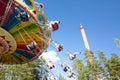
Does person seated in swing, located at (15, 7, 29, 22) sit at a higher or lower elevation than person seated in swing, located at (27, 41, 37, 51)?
higher

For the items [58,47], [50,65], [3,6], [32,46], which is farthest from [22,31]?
[50,65]

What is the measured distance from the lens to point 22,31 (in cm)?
1605

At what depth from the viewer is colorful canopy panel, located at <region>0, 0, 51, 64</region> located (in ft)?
48.3

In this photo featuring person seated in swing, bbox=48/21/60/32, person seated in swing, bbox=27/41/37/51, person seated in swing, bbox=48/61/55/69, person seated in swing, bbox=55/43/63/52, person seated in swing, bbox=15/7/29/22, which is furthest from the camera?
person seated in swing, bbox=48/61/55/69

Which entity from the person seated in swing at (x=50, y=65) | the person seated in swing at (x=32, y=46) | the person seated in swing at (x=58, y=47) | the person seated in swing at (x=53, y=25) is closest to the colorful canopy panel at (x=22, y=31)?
the person seated in swing at (x=32, y=46)

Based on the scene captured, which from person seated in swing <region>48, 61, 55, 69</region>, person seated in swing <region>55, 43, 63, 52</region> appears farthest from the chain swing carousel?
person seated in swing <region>48, 61, 55, 69</region>

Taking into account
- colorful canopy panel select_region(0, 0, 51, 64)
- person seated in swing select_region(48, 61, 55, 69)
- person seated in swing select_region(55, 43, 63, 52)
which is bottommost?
person seated in swing select_region(48, 61, 55, 69)

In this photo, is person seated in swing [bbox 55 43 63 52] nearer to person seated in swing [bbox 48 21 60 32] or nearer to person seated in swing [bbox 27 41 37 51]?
person seated in swing [bbox 48 21 60 32]

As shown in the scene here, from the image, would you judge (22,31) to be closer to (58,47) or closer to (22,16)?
(22,16)

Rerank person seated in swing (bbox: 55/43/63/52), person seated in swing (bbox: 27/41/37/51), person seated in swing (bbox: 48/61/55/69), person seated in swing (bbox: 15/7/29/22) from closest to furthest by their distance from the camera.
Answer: person seated in swing (bbox: 15/7/29/22)
person seated in swing (bbox: 27/41/37/51)
person seated in swing (bbox: 55/43/63/52)
person seated in swing (bbox: 48/61/55/69)

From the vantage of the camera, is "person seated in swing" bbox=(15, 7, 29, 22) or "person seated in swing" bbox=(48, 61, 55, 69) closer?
"person seated in swing" bbox=(15, 7, 29, 22)

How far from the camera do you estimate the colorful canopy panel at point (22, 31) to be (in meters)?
14.7

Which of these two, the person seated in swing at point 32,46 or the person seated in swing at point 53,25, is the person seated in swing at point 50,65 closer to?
the person seated in swing at point 32,46

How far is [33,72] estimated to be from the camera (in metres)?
46.3
